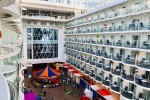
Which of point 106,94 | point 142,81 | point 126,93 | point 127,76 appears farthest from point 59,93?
point 142,81

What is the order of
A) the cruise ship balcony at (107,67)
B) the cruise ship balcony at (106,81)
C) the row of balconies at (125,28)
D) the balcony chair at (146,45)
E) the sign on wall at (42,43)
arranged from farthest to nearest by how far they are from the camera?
the sign on wall at (42,43) < the cruise ship balcony at (107,67) < the cruise ship balcony at (106,81) < the row of balconies at (125,28) < the balcony chair at (146,45)

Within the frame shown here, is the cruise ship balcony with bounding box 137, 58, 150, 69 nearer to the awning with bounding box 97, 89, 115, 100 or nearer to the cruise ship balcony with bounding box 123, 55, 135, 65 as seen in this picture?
the cruise ship balcony with bounding box 123, 55, 135, 65

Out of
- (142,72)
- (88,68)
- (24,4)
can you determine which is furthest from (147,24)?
(24,4)

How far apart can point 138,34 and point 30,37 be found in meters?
25.9

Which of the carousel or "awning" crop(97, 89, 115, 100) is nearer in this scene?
"awning" crop(97, 89, 115, 100)

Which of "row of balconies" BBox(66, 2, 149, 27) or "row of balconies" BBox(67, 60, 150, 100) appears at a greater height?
"row of balconies" BBox(66, 2, 149, 27)

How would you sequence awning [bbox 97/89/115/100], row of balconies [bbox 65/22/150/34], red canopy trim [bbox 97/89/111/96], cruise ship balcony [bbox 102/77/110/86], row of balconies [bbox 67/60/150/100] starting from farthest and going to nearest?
cruise ship balcony [bbox 102/77/110/86] < red canopy trim [bbox 97/89/111/96] < awning [bbox 97/89/115/100] < row of balconies [bbox 67/60/150/100] < row of balconies [bbox 65/22/150/34]

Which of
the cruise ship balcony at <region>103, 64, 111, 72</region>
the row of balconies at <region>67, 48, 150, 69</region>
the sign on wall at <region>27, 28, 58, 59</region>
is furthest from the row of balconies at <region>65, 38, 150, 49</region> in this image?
the sign on wall at <region>27, 28, 58, 59</region>

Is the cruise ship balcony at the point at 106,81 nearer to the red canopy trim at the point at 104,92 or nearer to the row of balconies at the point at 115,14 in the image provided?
the red canopy trim at the point at 104,92

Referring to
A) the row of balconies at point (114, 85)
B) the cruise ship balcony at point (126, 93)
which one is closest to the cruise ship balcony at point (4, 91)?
the row of balconies at point (114, 85)

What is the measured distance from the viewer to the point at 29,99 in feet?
62.6

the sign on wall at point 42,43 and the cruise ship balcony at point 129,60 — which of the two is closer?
the cruise ship balcony at point 129,60

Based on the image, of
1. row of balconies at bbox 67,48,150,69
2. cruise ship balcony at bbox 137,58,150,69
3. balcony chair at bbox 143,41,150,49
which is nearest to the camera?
cruise ship balcony at bbox 137,58,150,69

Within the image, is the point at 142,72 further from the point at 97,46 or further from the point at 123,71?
the point at 97,46
